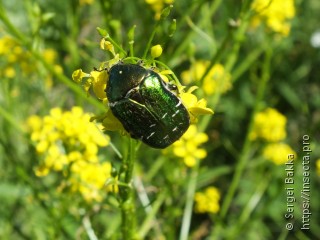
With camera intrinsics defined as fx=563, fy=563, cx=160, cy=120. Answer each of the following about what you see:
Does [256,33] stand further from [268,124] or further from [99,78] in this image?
[99,78]

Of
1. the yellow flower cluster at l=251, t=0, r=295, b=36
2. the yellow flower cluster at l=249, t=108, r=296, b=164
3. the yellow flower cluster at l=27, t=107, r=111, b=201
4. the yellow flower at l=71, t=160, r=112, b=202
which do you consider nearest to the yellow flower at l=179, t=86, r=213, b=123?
the yellow flower cluster at l=27, t=107, r=111, b=201

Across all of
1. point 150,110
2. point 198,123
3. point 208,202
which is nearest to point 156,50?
point 150,110

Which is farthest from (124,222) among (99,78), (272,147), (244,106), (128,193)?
(244,106)

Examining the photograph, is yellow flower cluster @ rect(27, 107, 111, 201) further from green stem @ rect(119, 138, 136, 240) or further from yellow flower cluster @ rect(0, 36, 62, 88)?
yellow flower cluster @ rect(0, 36, 62, 88)

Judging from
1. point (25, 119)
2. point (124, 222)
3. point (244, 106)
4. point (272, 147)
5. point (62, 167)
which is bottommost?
point (124, 222)

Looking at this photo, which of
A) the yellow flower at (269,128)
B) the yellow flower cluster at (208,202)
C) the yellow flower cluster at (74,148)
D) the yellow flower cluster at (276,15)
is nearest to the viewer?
the yellow flower cluster at (74,148)

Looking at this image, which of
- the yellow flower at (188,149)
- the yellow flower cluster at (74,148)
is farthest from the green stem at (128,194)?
the yellow flower at (188,149)

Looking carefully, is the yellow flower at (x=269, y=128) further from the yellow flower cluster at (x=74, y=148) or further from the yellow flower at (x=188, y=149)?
the yellow flower cluster at (x=74, y=148)
